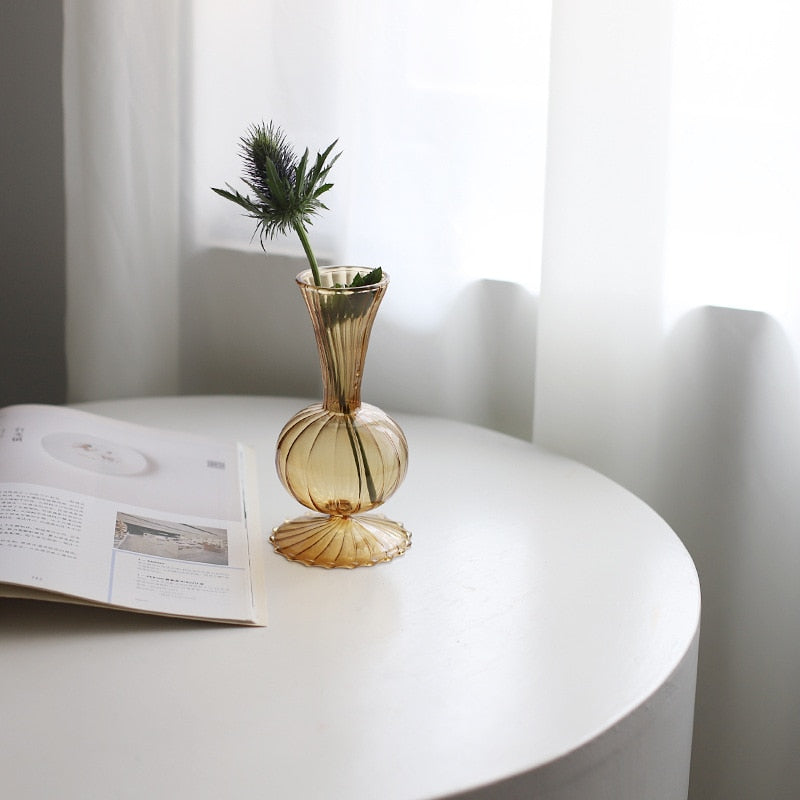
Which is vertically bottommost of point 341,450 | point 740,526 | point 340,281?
point 740,526

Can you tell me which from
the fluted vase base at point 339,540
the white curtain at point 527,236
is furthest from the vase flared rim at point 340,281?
the white curtain at point 527,236

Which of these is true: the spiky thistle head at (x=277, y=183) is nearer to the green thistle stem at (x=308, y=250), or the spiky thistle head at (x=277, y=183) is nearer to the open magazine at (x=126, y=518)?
the green thistle stem at (x=308, y=250)

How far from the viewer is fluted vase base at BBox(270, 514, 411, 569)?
0.84 metres

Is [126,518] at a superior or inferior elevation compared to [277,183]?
inferior

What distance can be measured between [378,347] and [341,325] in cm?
41

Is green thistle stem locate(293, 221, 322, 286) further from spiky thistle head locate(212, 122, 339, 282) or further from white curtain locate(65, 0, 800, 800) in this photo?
white curtain locate(65, 0, 800, 800)

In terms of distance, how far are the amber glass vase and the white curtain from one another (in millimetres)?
325

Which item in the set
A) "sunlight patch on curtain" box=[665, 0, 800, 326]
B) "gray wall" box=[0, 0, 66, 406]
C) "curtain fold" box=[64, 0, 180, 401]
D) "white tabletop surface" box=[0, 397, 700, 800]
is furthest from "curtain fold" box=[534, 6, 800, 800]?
"gray wall" box=[0, 0, 66, 406]

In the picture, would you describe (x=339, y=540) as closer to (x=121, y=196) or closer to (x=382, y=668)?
(x=382, y=668)

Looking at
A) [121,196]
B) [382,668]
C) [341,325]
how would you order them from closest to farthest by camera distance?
[382,668] < [341,325] < [121,196]

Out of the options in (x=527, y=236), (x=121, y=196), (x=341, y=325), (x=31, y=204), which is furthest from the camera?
(x=31, y=204)

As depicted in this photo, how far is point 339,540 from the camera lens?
0.85m

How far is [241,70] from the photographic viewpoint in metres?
1.21

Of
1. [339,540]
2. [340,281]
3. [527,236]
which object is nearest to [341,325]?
[340,281]
